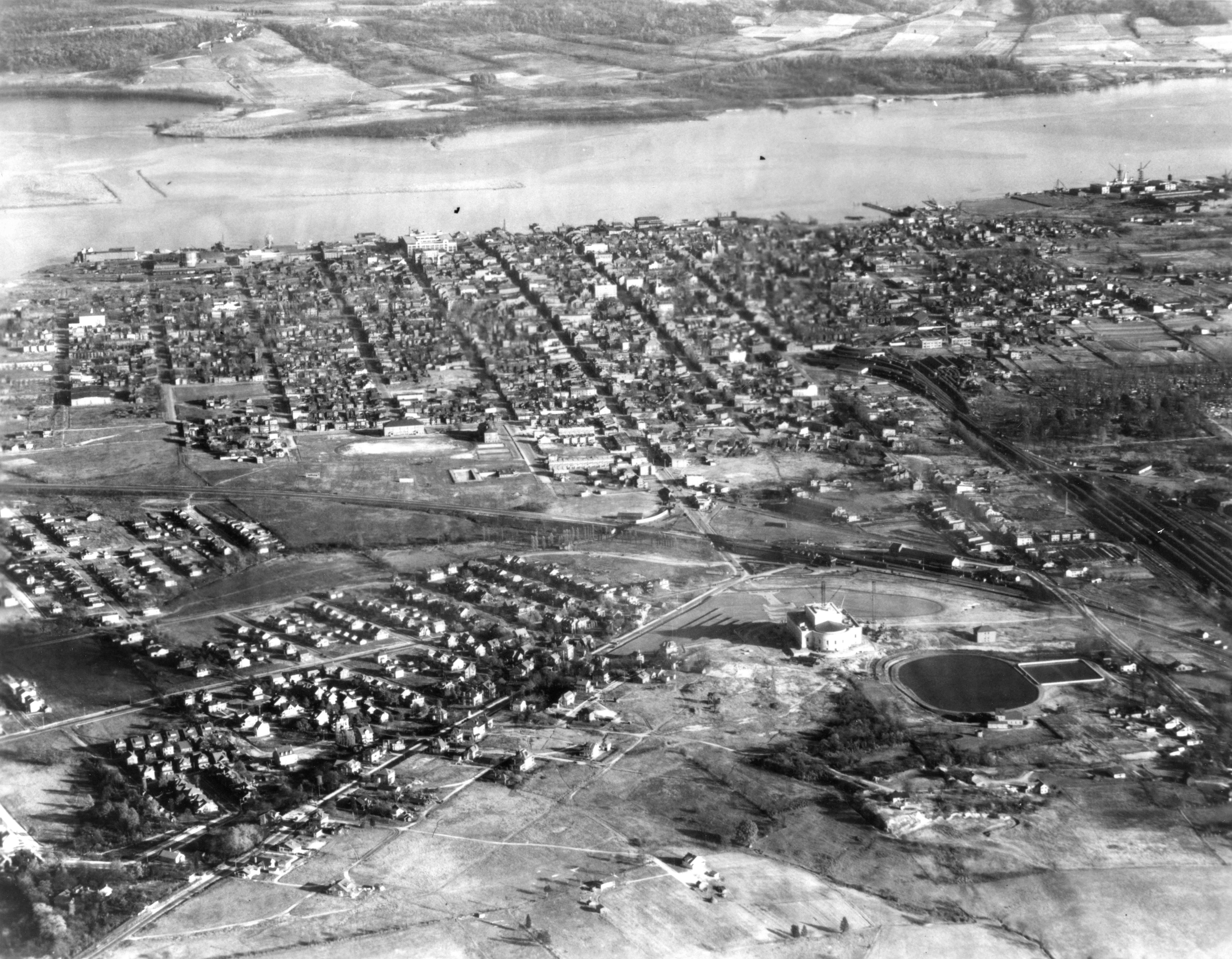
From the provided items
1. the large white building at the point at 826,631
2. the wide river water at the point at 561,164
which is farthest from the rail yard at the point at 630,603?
the wide river water at the point at 561,164

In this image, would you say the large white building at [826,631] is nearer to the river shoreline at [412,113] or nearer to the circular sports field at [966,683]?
the circular sports field at [966,683]

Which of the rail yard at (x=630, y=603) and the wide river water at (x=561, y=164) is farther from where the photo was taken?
the wide river water at (x=561, y=164)

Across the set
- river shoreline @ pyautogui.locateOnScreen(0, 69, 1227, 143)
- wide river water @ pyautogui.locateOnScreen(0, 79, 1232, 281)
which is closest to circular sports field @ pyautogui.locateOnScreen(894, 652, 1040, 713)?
wide river water @ pyautogui.locateOnScreen(0, 79, 1232, 281)

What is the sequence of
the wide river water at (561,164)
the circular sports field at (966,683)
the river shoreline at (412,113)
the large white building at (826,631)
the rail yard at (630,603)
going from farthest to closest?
the river shoreline at (412,113) < the wide river water at (561,164) < the large white building at (826,631) < the circular sports field at (966,683) < the rail yard at (630,603)

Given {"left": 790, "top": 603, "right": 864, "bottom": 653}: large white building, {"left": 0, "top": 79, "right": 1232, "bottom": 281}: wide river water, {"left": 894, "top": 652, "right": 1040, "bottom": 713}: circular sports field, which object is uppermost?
{"left": 0, "top": 79, "right": 1232, "bottom": 281}: wide river water

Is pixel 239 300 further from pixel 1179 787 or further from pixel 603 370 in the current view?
pixel 1179 787

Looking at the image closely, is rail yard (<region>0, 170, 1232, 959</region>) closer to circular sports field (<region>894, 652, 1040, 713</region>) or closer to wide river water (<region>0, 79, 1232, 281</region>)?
circular sports field (<region>894, 652, 1040, 713</region>)
